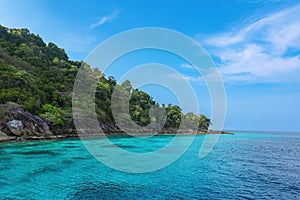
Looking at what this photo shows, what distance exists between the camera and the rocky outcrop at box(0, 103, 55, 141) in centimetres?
2716

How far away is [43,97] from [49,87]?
408 centimetres

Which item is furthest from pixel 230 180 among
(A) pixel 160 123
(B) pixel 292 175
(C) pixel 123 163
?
(A) pixel 160 123

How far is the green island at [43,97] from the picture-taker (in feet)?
97.6

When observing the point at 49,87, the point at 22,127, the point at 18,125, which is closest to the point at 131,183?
the point at 18,125

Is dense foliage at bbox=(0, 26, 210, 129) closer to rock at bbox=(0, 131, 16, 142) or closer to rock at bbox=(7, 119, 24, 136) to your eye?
rock at bbox=(7, 119, 24, 136)

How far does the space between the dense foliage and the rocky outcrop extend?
2.02 m

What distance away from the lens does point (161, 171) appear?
1519cm

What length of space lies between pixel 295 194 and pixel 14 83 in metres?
38.5

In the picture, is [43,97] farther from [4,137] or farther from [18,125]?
[4,137]

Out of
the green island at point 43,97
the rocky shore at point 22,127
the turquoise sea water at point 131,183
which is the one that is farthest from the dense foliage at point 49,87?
the turquoise sea water at point 131,183

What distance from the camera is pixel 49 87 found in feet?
137

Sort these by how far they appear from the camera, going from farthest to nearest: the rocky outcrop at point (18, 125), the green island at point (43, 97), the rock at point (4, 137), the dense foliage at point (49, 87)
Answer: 1. the dense foliage at point (49, 87)
2. the green island at point (43, 97)
3. the rocky outcrop at point (18, 125)
4. the rock at point (4, 137)

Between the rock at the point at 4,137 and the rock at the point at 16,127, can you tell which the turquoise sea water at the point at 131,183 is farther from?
the rock at the point at 16,127

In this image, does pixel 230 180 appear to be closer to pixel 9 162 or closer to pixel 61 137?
pixel 9 162
